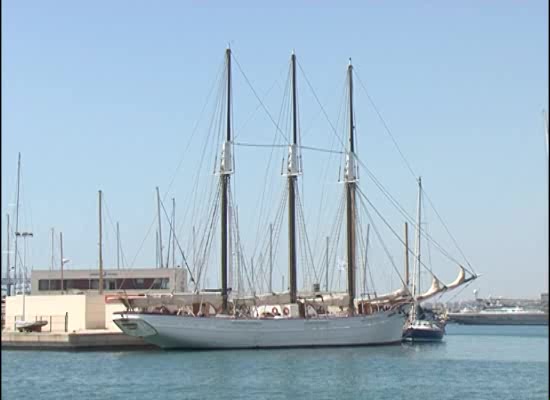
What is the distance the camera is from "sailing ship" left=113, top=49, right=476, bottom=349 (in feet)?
234

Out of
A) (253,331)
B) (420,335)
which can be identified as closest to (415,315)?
(420,335)

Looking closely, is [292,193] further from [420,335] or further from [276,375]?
[276,375]

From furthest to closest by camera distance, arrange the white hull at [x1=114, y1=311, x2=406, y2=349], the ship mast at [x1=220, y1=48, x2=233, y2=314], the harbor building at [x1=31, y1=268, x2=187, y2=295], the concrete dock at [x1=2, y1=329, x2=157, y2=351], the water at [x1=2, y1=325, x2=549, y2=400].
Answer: the harbor building at [x1=31, y1=268, x2=187, y2=295] < the ship mast at [x1=220, y1=48, x2=233, y2=314] < the white hull at [x1=114, y1=311, x2=406, y2=349] < the concrete dock at [x1=2, y1=329, x2=157, y2=351] < the water at [x1=2, y1=325, x2=549, y2=400]

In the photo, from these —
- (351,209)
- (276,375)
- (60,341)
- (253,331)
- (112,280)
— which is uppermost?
(351,209)

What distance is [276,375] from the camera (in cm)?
5203

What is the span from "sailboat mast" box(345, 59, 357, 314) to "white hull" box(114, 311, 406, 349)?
9.73 feet

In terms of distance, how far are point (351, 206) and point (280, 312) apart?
476 inches

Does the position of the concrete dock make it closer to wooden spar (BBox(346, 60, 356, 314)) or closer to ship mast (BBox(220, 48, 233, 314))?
ship mast (BBox(220, 48, 233, 314))

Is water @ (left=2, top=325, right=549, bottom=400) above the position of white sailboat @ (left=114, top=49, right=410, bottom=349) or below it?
below

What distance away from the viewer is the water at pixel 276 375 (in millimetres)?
43375

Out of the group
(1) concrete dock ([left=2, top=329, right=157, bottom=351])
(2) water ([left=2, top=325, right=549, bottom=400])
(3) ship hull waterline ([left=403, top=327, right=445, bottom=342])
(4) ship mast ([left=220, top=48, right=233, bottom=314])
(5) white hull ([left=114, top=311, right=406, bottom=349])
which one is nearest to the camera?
(2) water ([left=2, top=325, right=549, bottom=400])

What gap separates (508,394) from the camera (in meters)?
44.3

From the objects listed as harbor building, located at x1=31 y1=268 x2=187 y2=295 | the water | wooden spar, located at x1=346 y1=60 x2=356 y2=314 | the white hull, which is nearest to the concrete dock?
the white hull

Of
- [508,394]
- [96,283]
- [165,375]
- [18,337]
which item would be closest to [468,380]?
[508,394]
